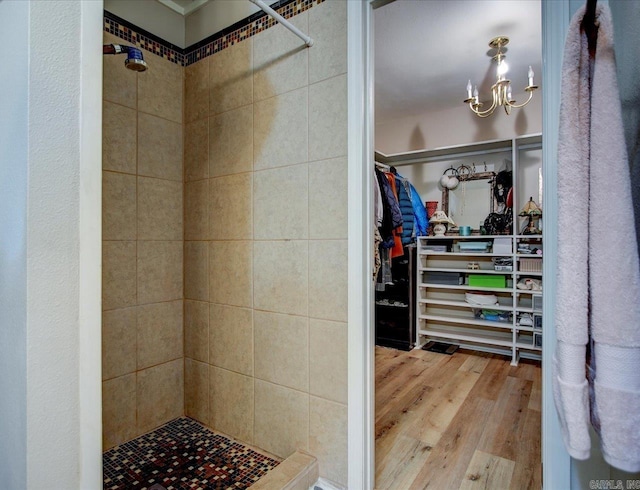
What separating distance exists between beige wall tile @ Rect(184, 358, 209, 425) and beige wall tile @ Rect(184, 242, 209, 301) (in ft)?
1.27

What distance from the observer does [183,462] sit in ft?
5.19

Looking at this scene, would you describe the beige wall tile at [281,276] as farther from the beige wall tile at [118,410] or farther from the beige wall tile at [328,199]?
the beige wall tile at [118,410]

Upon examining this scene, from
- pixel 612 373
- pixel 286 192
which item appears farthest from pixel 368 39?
pixel 612 373

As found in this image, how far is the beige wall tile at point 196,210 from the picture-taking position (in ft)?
6.22

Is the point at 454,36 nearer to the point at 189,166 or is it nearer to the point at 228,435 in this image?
the point at 189,166

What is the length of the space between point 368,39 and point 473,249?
2.60 m

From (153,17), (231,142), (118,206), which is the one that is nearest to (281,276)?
(231,142)

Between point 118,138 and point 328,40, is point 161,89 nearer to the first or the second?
point 118,138

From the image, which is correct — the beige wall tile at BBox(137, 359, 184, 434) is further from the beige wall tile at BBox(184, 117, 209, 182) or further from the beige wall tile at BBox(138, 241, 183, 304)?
the beige wall tile at BBox(184, 117, 209, 182)

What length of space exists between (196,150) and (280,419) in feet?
4.81

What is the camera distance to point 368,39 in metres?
1.38

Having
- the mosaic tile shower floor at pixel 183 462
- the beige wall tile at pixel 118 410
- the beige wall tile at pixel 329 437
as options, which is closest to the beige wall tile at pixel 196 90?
the beige wall tile at pixel 118 410

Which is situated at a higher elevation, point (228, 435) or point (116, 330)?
point (116, 330)

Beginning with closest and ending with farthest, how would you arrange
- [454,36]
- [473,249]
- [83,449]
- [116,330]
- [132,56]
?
[83,449] → [132,56] → [116,330] → [454,36] → [473,249]
